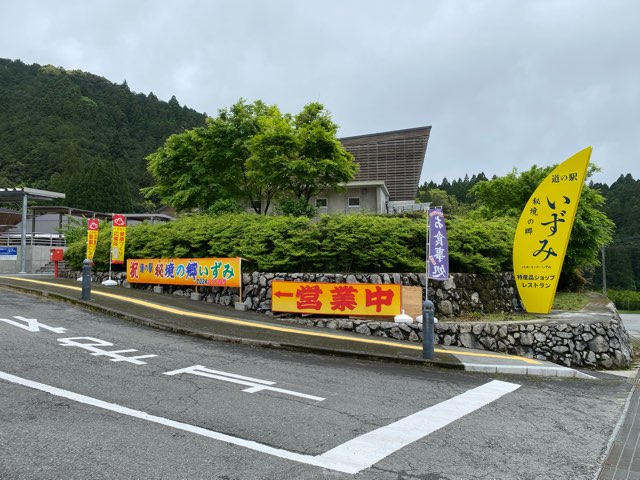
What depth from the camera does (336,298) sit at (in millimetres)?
10867

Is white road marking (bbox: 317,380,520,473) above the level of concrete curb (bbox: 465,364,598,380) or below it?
above

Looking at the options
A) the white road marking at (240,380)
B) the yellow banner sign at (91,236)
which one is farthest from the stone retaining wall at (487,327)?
the yellow banner sign at (91,236)

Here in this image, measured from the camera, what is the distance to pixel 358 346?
27.8 feet

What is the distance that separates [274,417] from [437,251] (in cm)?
595

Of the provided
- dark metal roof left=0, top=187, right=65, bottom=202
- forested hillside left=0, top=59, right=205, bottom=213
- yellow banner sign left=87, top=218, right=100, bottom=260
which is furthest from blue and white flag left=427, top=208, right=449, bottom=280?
forested hillside left=0, top=59, right=205, bottom=213

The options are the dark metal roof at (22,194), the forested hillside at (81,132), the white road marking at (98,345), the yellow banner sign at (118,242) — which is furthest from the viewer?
the forested hillside at (81,132)

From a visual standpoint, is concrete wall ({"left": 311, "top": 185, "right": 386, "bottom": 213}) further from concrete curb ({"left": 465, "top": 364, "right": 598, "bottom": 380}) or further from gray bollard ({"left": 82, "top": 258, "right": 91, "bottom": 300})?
concrete curb ({"left": 465, "top": 364, "right": 598, "bottom": 380})

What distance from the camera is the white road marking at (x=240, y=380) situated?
18.1 ft

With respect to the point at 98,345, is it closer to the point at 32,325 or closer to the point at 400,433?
the point at 32,325

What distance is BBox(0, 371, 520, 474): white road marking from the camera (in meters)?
3.67

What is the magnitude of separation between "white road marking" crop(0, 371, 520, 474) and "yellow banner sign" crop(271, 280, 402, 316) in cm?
440

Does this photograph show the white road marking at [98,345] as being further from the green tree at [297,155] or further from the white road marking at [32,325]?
the green tree at [297,155]

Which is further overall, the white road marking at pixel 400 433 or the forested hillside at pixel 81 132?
the forested hillside at pixel 81 132

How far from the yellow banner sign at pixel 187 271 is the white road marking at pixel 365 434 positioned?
285 inches
